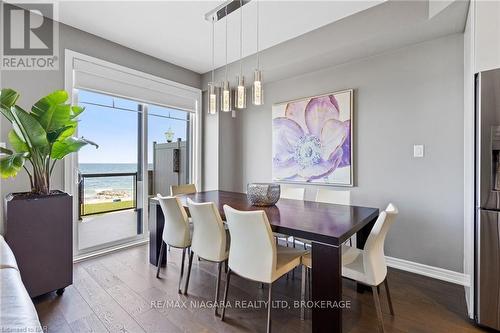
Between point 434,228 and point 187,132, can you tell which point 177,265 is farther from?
point 434,228

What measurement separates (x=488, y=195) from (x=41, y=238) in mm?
3413

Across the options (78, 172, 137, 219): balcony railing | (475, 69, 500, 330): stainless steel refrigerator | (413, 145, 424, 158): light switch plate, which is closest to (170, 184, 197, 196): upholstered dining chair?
(78, 172, 137, 219): balcony railing

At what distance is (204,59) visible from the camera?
142 inches

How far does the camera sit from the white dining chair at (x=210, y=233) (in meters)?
1.95

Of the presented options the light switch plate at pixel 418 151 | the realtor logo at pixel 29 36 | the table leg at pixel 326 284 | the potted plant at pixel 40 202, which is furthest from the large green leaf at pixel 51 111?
the light switch plate at pixel 418 151

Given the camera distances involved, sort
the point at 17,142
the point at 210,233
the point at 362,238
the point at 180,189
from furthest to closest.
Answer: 1. the point at 180,189
2. the point at 362,238
3. the point at 17,142
4. the point at 210,233

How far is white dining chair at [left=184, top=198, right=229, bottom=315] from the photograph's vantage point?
195 cm

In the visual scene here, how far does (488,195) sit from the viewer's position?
66.1 inches

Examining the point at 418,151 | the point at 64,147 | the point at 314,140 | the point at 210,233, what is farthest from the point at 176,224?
the point at 418,151

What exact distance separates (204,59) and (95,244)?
9.45ft

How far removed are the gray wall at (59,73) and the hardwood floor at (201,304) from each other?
107cm

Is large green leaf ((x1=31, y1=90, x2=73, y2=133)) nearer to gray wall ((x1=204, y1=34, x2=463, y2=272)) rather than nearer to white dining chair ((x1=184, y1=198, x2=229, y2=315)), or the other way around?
white dining chair ((x1=184, y1=198, x2=229, y2=315))

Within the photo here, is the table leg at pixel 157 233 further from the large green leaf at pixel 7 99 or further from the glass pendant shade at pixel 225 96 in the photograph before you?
the large green leaf at pixel 7 99

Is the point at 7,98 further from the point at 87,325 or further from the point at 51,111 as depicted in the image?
the point at 87,325
